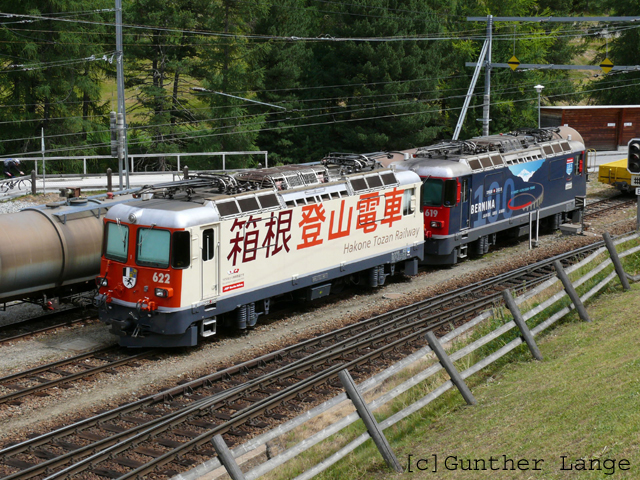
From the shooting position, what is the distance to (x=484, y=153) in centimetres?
2464

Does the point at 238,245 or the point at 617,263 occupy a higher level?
the point at 238,245

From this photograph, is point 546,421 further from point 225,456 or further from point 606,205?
point 606,205

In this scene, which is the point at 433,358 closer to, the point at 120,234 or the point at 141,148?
the point at 120,234

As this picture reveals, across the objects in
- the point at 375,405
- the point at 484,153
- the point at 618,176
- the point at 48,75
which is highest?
the point at 48,75

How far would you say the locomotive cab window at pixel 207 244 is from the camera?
1596 centimetres

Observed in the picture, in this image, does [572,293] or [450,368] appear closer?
[450,368]

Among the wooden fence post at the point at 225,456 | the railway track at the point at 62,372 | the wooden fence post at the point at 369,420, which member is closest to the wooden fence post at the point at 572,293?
the wooden fence post at the point at 369,420

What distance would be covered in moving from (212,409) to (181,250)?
3.81 meters

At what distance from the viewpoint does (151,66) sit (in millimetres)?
47875

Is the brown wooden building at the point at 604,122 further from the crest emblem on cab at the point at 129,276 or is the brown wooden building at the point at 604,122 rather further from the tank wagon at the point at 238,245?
the crest emblem on cab at the point at 129,276

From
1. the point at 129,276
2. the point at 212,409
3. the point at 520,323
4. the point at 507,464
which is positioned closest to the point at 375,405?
the point at 507,464

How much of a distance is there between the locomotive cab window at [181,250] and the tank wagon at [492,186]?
28.5 ft

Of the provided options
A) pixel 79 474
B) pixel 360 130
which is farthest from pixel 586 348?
pixel 360 130

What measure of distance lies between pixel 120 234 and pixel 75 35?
3232cm
